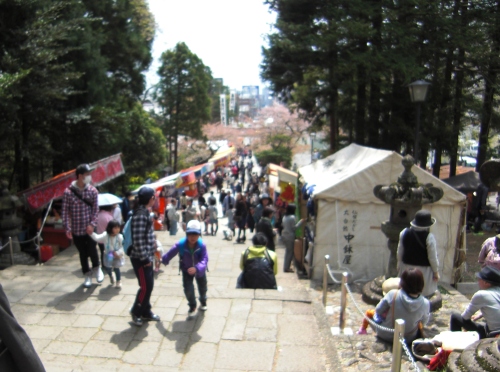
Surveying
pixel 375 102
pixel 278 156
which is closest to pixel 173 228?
pixel 375 102

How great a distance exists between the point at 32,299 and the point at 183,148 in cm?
3439

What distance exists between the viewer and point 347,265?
841cm

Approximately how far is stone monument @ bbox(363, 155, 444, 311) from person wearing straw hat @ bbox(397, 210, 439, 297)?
2.63 ft

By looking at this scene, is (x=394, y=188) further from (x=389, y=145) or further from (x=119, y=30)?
(x=119, y=30)

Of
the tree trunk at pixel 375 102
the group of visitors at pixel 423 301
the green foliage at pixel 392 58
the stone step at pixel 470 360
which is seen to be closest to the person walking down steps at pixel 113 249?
the group of visitors at pixel 423 301

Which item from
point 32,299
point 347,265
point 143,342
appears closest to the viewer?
point 143,342

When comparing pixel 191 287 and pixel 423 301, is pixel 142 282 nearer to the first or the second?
pixel 191 287

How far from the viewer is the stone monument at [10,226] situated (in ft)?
27.5

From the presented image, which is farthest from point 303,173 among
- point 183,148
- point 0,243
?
point 183,148

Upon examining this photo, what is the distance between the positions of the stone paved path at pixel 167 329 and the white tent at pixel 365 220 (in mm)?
2211

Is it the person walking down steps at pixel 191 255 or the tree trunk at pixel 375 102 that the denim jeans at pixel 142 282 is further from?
the tree trunk at pixel 375 102

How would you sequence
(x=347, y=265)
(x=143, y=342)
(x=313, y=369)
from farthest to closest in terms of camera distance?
(x=347, y=265) → (x=143, y=342) → (x=313, y=369)

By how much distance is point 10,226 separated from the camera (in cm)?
871

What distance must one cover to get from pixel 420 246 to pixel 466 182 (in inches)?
346
